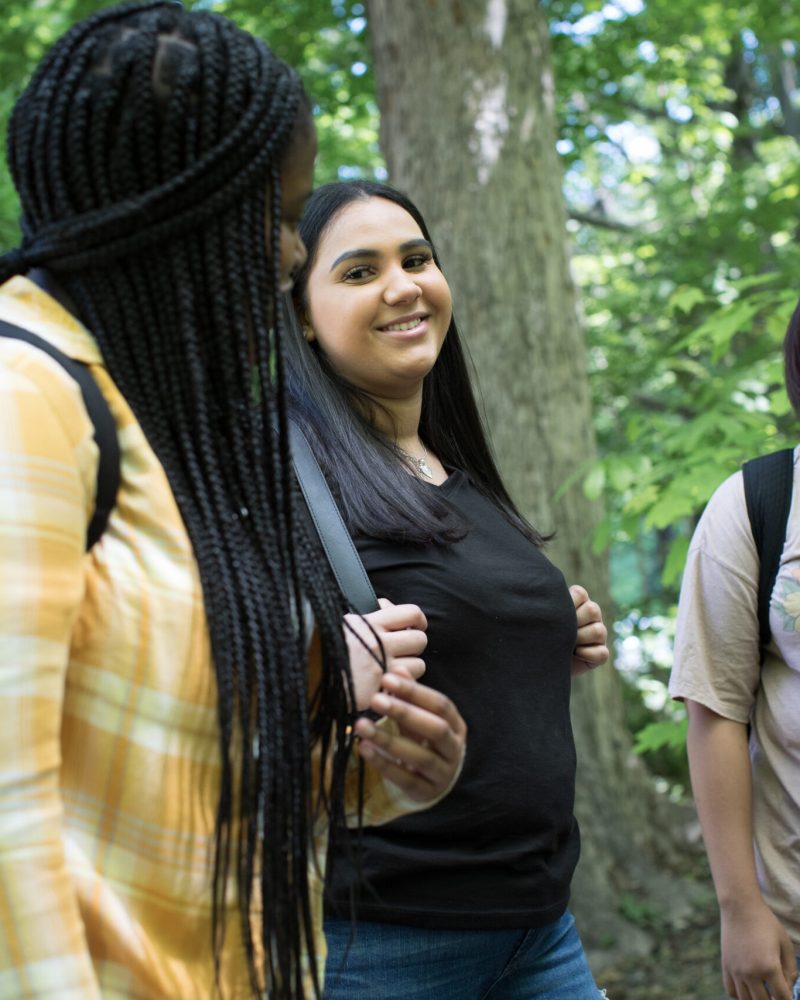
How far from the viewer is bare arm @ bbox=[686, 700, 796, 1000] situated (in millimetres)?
2115

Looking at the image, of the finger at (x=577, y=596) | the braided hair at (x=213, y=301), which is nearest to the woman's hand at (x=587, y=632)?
the finger at (x=577, y=596)

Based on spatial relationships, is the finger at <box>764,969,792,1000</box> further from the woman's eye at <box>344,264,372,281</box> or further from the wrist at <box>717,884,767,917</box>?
the woman's eye at <box>344,264,372,281</box>

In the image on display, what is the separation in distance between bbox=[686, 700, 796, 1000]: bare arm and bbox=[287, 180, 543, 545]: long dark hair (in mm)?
565

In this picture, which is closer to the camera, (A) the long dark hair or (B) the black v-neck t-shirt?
(B) the black v-neck t-shirt

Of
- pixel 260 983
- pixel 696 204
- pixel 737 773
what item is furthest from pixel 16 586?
pixel 696 204


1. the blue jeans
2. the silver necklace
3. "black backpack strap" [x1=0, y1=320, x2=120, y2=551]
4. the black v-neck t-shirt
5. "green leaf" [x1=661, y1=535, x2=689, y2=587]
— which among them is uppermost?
"black backpack strap" [x1=0, y1=320, x2=120, y2=551]

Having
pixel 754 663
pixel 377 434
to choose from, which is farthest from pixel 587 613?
pixel 377 434

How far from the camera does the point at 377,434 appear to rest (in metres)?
2.12

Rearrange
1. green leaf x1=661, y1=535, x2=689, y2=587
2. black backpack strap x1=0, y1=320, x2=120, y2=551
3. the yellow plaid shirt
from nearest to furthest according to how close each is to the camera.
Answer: the yellow plaid shirt
black backpack strap x1=0, y1=320, x2=120, y2=551
green leaf x1=661, y1=535, x2=689, y2=587

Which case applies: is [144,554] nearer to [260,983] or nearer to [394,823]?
[260,983]

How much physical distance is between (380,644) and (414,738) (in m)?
0.17

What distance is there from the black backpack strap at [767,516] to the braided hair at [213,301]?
1.26 meters

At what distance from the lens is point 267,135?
1.18m

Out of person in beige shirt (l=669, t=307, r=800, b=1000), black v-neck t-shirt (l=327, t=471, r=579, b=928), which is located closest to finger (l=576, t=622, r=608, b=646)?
black v-neck t-shirt (l=327, t=471, r=579, b=928)
